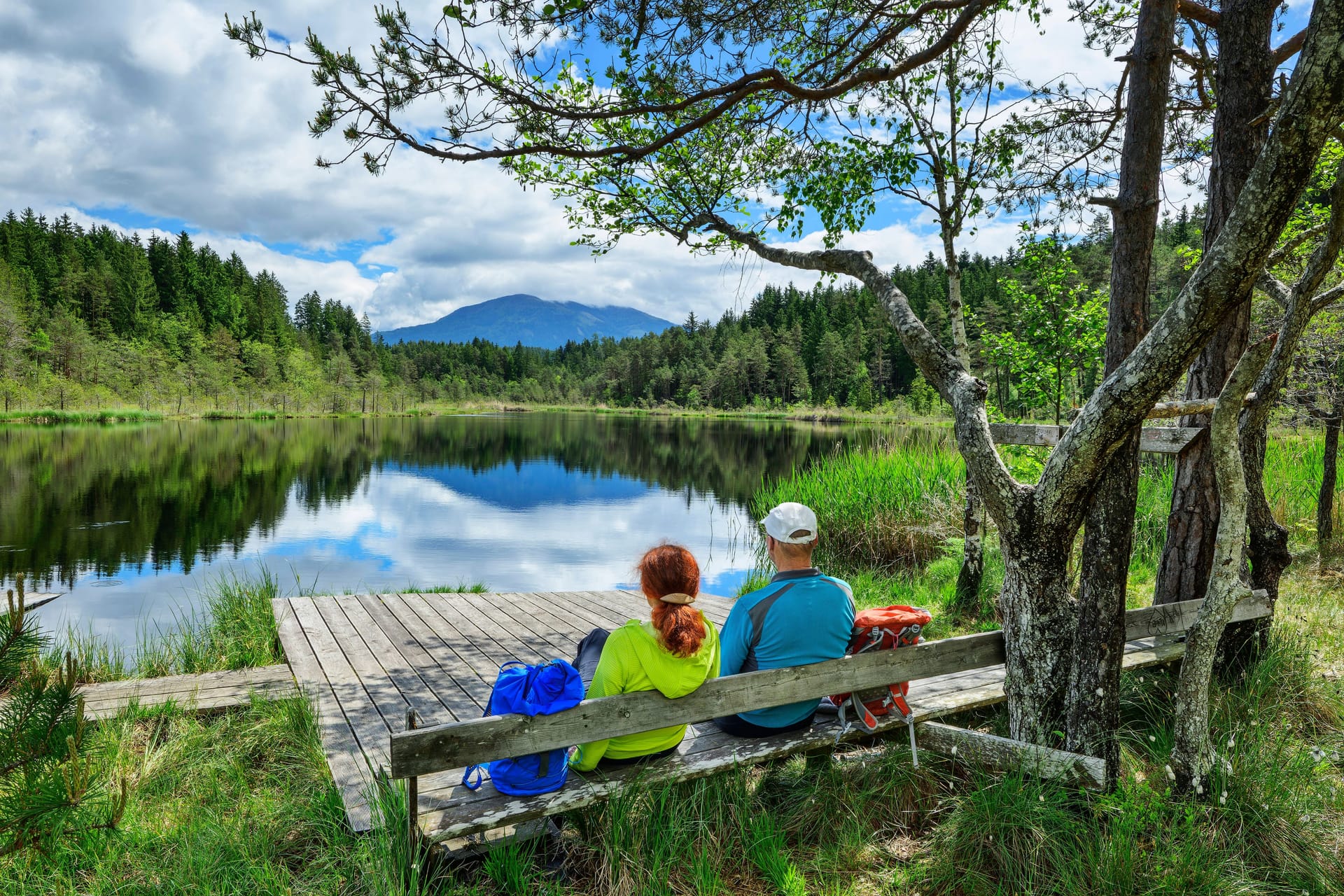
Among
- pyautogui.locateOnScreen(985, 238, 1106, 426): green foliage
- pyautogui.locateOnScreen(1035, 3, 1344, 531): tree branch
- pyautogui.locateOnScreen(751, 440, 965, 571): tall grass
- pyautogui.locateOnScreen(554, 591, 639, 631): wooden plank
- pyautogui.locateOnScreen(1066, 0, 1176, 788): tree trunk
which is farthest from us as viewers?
pyautogui.locateOnScreen(751, 440, 965, 571): tall grass

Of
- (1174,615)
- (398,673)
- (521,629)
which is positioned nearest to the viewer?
(1174,615)

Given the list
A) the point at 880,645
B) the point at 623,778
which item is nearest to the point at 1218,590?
the point at 880,645

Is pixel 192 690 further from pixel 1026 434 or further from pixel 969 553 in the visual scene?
pixel 969 553

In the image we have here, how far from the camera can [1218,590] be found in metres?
2.35

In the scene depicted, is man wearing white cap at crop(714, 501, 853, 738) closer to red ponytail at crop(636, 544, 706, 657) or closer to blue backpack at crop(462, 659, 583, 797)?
red ponytail at crop(636, 544, 706, 657)

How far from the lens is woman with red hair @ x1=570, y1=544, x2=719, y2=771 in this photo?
2477 mm

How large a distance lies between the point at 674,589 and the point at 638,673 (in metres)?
0.34

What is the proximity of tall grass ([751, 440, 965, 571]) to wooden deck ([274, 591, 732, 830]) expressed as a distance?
8.23 feet

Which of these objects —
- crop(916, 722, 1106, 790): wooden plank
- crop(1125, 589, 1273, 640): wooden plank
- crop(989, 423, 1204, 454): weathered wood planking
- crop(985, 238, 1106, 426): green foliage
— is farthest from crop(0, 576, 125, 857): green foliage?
crop(985, 238, 1106, 426): green foliage

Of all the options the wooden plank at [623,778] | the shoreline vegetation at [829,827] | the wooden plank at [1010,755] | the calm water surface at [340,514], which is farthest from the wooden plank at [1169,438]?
the calm water surface at [340,514]

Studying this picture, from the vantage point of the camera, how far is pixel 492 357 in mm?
103938

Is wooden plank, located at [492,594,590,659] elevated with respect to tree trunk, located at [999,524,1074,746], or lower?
lower

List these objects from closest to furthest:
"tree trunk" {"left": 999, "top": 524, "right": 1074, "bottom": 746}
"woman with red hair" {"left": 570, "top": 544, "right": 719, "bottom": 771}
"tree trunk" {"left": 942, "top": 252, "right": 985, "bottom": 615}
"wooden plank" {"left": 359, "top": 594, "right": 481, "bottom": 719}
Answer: "woman with red hair" {"left": 570, "top": 544, "right": 719, "bottom": 771} → "tree trunk" {"left": 999, "top": 524, "right": 1074, "bottom": 746} → "wooden plank" {"left": 359, "top": 594, "right": 481, "bottom": 719} → "tree trunk" {"left": 942, "top": 252, "right": 985, "bottom": 615}

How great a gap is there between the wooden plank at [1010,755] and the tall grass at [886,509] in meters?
4.78
